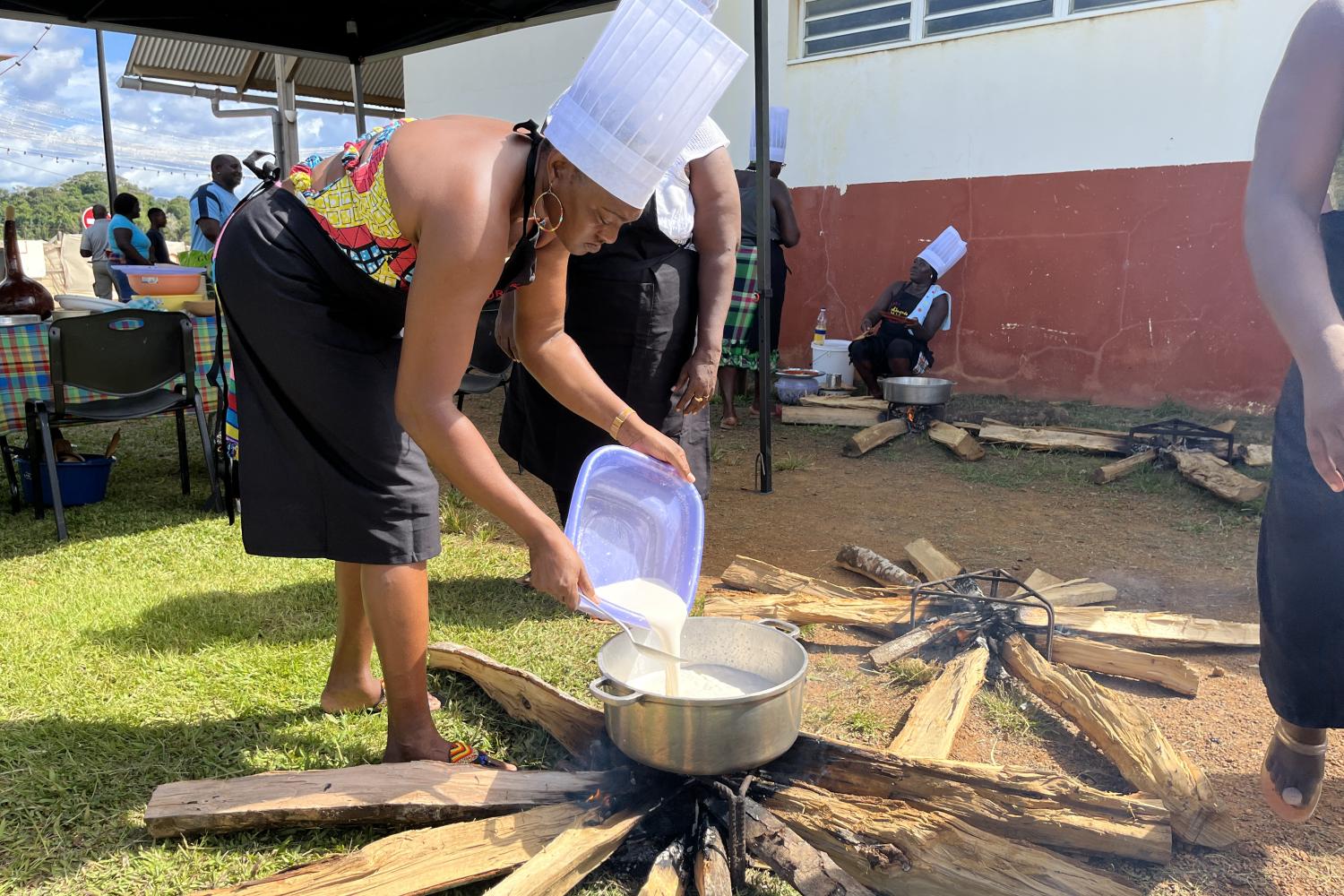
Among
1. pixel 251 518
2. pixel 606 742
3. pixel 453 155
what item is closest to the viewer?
pixel 453 155

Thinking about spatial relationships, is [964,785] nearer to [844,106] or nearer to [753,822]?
[753,822]

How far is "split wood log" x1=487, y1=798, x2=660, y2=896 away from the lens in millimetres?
1646

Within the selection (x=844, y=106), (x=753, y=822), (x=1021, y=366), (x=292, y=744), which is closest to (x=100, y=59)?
(x=844, y=106)

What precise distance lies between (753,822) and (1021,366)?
6220mm

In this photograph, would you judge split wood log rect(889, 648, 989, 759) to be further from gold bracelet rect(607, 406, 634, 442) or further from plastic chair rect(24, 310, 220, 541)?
plastic chair rect(24, 310, 220, 541)

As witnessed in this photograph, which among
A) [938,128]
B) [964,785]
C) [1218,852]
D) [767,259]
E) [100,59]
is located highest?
[100,59]

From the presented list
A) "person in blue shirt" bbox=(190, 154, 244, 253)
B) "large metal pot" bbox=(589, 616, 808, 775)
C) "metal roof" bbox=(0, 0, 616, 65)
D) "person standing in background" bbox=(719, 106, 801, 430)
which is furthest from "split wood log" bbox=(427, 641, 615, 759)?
"person in blue shirt" bbox=(190, 154, 244, 253)

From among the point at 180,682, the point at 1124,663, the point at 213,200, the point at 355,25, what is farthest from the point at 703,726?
the point at 213,200

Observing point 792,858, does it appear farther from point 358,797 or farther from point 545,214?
point 545,214

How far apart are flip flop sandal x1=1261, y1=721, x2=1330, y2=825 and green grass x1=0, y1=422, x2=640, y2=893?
1581 mm

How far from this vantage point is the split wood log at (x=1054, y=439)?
5560mm

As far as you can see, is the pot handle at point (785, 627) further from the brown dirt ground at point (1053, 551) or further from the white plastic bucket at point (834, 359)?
the white plastic bucket at point (834, 359)

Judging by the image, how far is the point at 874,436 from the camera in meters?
6.02

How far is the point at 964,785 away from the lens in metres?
1.86
